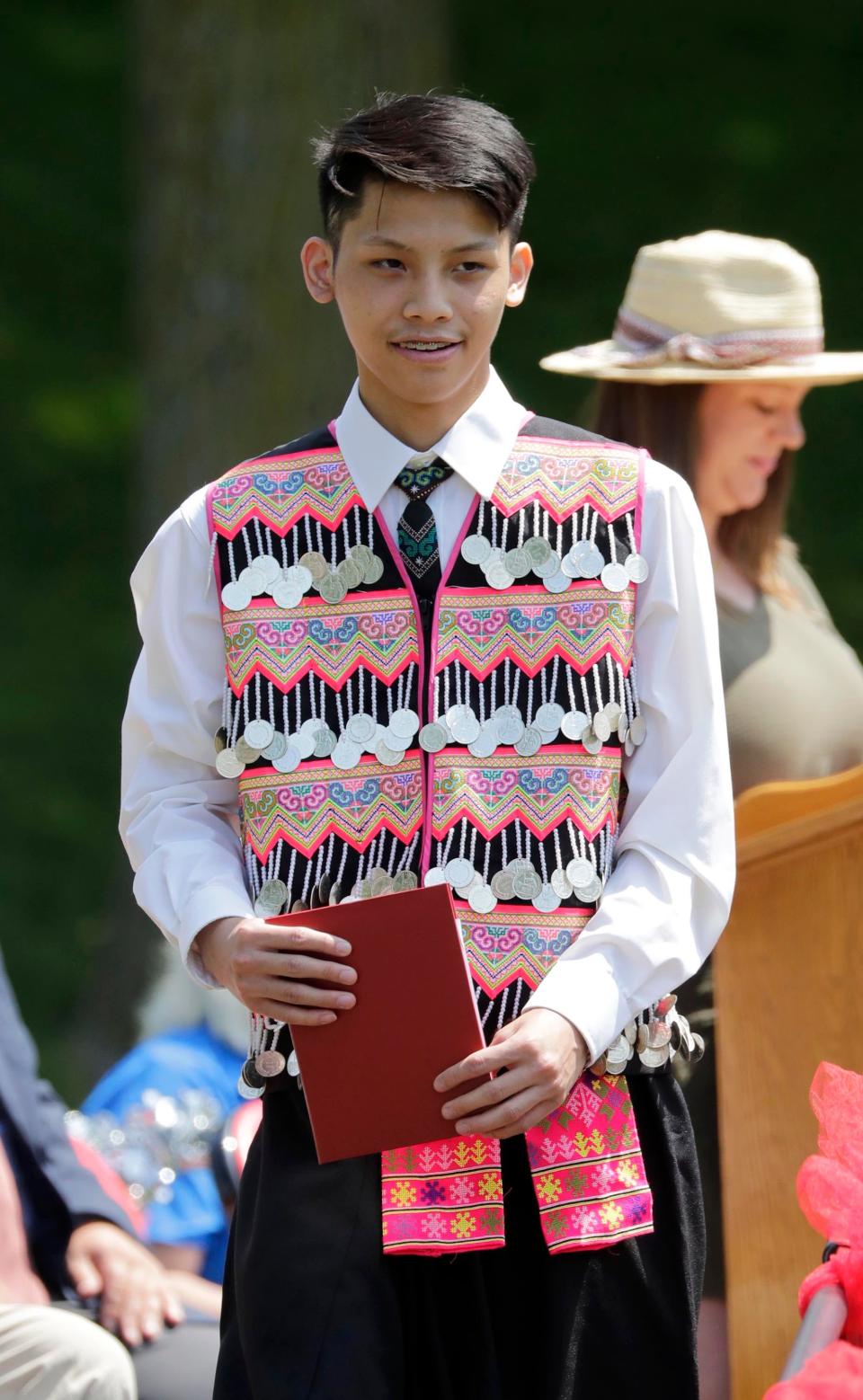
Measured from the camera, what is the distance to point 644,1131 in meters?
2.10

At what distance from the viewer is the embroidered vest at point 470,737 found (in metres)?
2.03

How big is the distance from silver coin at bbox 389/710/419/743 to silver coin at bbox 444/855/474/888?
13 cm

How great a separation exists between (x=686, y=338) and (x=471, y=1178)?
1604 mm

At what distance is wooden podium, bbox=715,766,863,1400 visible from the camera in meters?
2.86

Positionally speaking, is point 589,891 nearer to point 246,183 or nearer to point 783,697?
point 783,697

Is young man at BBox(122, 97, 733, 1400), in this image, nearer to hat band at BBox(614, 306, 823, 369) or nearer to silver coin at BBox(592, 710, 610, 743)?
silver coin at BBox(592, 710, 610, 743)

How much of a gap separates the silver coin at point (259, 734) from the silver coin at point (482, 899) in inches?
10.2

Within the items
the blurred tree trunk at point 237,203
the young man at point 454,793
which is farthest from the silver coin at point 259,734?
the blurred tree trunk at point 237,203

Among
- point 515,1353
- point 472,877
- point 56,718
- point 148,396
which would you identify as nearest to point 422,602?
point 472,877

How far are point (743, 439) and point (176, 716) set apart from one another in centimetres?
133

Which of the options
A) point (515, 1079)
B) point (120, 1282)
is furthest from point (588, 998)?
point (120, 1282)

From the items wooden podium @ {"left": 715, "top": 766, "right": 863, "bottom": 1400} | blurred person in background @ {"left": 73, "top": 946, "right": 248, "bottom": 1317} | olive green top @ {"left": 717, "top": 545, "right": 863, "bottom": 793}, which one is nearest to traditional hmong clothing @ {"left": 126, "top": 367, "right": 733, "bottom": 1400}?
wooden podium @ {"left": 715, "top": 766, "right": 863, "bottom": 1400}

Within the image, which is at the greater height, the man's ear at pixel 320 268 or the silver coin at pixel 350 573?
the man's ear at pixel 320 268

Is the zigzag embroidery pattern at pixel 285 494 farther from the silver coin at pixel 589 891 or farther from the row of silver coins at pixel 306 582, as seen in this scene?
the silver coin at pixel 589 891
